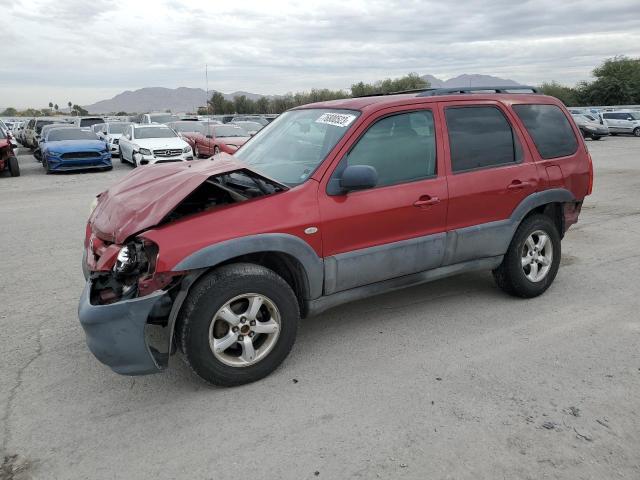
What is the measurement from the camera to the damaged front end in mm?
2965

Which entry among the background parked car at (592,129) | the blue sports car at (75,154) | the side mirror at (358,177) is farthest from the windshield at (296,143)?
the background parked car at (592,129)

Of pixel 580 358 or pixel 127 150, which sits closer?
pixel 580 358

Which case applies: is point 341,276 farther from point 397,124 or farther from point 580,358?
point 580,358

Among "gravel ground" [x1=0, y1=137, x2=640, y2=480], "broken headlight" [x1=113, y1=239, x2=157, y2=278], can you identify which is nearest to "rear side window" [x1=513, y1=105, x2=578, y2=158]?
"gravel ground" [x1=0, y1=137, x2=640, y2=480]

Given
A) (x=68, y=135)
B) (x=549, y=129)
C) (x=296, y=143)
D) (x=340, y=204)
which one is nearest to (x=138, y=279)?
(x=340, y=204)

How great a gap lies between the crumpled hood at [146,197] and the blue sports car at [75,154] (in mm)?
12748

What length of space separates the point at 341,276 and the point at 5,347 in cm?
257

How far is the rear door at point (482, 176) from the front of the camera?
414 cm

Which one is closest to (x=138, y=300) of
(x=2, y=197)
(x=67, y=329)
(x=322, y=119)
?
(x=67, y=329)

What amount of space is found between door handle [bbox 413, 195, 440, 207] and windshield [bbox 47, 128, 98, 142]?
615 inches

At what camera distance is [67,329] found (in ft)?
13.9

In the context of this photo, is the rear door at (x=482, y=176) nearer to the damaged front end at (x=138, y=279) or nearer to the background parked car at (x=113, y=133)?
the damaged front end at (x=138, y=279)

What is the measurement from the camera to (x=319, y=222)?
138 inches

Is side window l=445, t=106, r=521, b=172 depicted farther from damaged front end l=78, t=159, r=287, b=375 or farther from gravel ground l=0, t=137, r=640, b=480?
damaged front end l=78, t=159, r=287, b=375
